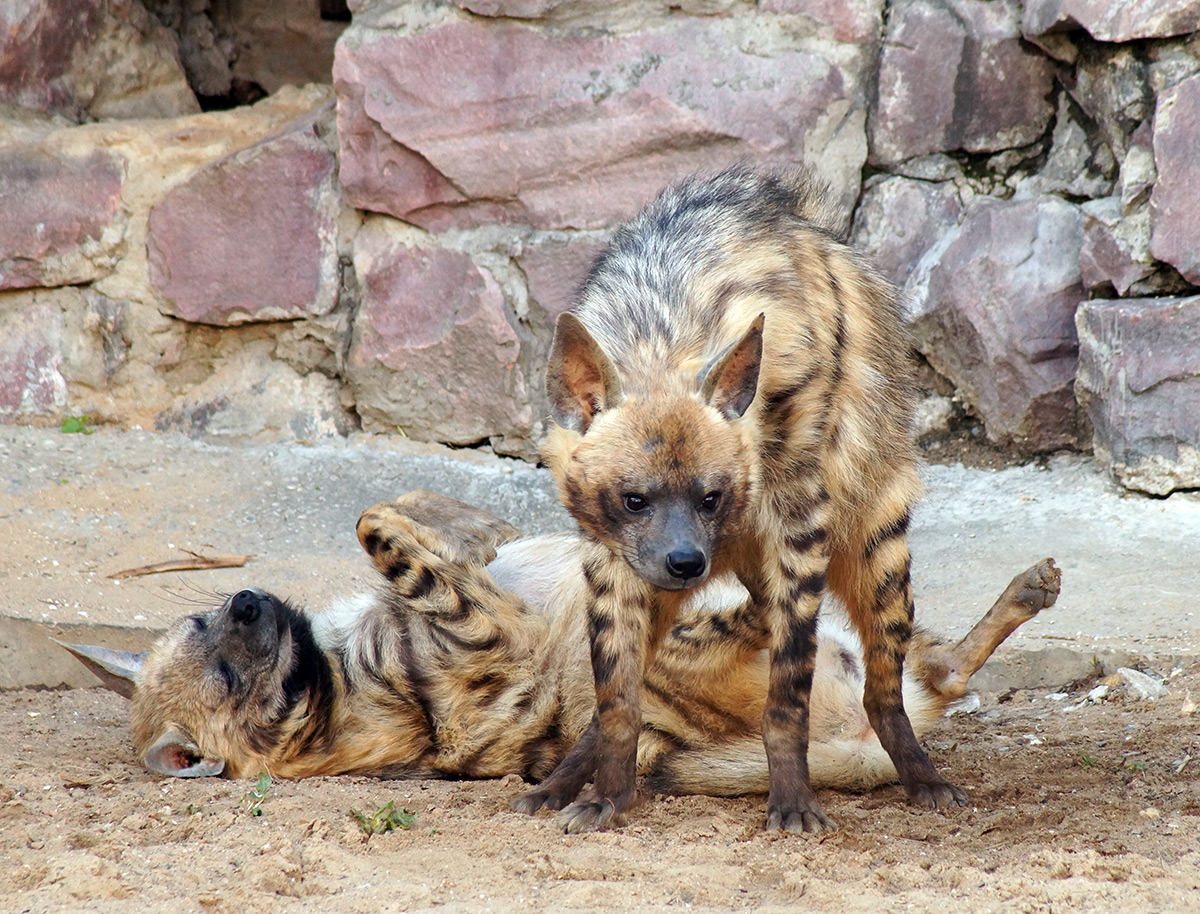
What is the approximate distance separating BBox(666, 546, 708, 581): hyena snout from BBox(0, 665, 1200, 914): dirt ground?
2.03ft

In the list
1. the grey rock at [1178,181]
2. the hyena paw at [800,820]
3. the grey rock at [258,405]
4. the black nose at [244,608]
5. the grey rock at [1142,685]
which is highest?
the grey rock at [1178,181]

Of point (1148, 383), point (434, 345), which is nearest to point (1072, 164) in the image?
point (1148, 383)

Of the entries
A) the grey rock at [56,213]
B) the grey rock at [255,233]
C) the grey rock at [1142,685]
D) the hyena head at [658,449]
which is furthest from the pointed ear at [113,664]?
the grey rock at [1142,685]

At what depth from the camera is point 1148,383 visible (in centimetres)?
452

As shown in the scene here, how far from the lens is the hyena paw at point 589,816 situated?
2953mm

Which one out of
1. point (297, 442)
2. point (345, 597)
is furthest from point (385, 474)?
point (345, 597)

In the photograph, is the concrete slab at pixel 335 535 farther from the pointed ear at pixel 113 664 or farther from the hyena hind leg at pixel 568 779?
the hyena hind leg at pixel 568 779

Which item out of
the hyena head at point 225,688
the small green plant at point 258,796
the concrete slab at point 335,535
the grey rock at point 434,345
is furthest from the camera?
the grey rock at point 434,345

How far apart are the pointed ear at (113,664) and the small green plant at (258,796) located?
693mm

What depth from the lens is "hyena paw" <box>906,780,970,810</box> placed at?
313 centimetres

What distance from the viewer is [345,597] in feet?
13.8

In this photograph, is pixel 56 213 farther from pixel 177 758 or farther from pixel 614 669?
pixel 614 669

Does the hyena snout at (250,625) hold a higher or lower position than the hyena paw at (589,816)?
higher

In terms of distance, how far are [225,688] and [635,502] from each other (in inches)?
59.2
